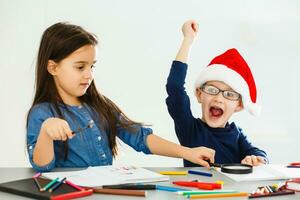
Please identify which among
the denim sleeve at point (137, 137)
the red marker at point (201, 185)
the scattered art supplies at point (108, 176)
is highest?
the denim sleeve at point (137, 137)

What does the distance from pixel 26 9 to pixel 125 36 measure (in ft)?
1.70

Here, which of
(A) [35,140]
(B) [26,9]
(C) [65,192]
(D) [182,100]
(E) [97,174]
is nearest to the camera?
(C) [65,192]

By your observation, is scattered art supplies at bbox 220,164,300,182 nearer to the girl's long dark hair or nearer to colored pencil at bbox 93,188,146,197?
colored pencil at bbox 93,188,146,197

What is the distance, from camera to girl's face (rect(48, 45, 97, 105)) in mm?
1417

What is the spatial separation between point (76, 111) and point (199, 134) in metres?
0.42

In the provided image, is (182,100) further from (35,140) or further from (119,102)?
(119,102)

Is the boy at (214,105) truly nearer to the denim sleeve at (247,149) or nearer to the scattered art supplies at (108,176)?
the denim sleeve at (247,149)

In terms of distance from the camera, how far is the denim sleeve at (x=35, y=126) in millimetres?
1245

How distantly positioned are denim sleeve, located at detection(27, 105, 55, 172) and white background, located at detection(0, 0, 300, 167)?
44.3 inches

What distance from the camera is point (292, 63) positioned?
105 inches

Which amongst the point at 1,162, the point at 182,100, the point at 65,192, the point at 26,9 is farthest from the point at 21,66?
the point at 65,192

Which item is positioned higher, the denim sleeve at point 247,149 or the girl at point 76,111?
the girl at point 76,111

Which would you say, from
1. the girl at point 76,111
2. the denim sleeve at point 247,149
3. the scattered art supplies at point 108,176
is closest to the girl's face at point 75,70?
the girl at point 76,111

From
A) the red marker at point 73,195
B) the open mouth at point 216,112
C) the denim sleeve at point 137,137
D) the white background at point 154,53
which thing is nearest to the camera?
the red marker at point 73,195
